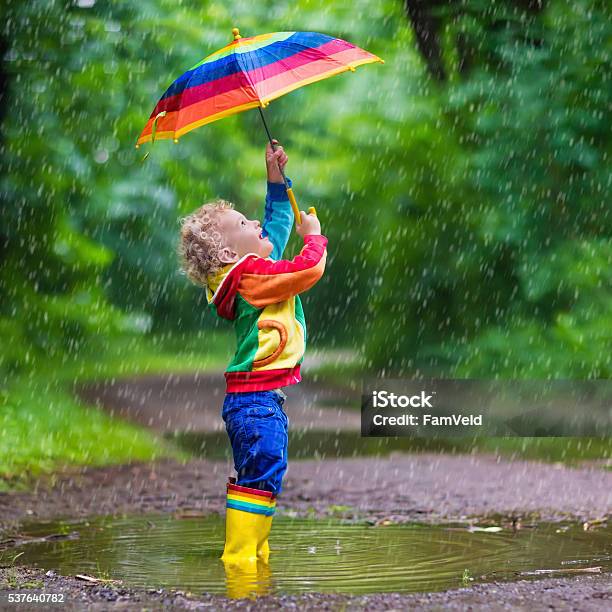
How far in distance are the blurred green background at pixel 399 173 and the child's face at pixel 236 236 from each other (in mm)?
4587

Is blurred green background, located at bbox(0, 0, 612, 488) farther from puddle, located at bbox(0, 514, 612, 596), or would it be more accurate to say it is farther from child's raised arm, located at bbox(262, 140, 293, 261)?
child's raised arm, located at bbox(262, 140, 293, 261)

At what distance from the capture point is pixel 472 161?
43.0ft

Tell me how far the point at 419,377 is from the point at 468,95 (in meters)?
3.76

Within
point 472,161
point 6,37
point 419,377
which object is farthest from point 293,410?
point 6,37

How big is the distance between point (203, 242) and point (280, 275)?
0.44 metres

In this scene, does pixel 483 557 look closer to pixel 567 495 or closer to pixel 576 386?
pixel 567 495

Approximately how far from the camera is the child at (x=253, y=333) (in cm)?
566

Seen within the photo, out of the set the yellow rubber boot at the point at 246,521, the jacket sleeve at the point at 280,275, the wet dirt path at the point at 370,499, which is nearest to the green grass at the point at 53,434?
the wet dirt path at the point at 370,499

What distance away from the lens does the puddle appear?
5.33 m

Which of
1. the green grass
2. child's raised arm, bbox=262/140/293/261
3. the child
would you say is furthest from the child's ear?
the green grass

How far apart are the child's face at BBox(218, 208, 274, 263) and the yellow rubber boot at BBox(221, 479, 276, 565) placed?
113 centimetres

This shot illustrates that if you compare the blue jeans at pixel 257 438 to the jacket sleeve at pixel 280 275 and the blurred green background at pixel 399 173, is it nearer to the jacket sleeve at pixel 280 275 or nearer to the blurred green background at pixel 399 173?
the jacket sleeve at pixel 280 275

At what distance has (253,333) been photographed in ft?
18.9

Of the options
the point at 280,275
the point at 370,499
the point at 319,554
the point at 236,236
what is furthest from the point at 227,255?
the point at 370,499
